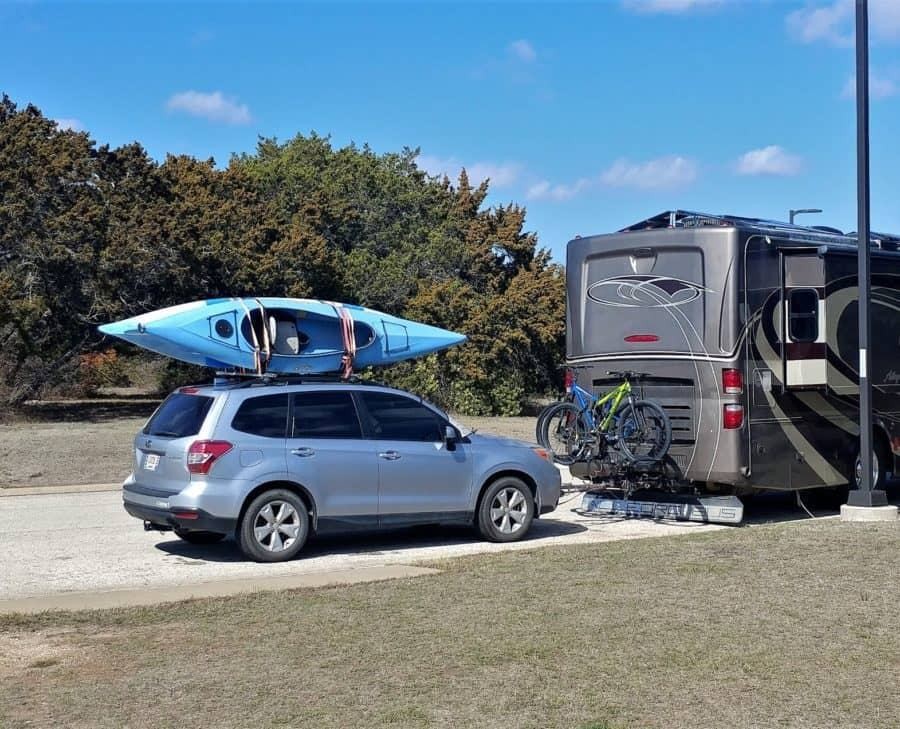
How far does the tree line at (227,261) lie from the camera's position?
32.3m

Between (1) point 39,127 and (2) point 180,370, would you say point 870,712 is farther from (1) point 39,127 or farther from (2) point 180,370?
(2) point 180,370

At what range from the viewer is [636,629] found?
8102mm

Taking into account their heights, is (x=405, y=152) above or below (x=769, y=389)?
above

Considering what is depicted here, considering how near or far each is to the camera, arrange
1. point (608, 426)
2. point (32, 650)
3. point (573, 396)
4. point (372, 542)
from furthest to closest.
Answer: point (573, 396), point (608, 426), point (372, 542), point (32, 650)

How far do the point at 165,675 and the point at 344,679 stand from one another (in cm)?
110

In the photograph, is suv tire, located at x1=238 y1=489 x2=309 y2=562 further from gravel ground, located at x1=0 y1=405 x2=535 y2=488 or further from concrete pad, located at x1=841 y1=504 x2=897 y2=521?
gravel ground, located at x1=0 y1=405 x2=535 y2=488

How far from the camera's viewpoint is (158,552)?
12.6 meters

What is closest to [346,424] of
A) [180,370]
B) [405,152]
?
[180,370]

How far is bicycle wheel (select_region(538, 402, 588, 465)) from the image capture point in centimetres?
1450

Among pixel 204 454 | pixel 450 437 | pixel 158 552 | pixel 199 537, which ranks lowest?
pixel 158 552

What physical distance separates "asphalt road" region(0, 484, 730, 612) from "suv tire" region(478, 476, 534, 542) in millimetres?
154

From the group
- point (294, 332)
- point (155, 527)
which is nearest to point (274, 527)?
point (155, 527)

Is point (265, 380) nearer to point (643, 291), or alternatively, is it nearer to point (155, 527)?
point (155, 527)

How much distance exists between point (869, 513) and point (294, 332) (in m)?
7.03
